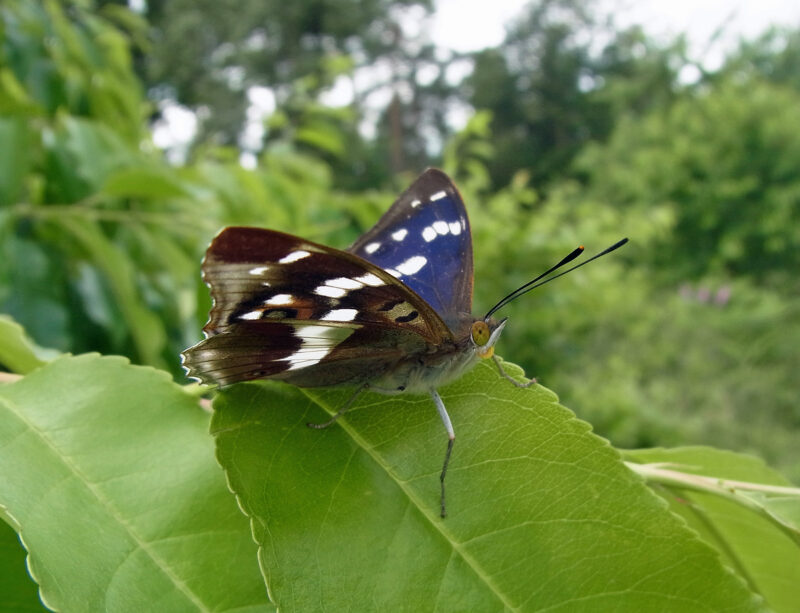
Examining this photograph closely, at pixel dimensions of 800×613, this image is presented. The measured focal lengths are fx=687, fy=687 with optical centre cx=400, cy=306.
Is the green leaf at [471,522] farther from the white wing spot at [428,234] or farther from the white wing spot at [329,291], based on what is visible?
the white wing spot at [428,234]

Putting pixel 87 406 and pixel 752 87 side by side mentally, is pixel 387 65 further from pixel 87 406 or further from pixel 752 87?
pixel 87 406

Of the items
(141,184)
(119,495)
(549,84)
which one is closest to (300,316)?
(119,495)

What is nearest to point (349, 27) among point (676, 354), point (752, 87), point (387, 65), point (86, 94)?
point (387, 65)

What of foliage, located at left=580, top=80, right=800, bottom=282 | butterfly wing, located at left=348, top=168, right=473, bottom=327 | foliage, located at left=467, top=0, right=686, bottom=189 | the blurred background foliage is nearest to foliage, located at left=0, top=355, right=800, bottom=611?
butterfly wing, located at left=348, top=168, right=473, bottom=327

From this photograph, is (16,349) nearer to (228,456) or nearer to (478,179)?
(228,456)

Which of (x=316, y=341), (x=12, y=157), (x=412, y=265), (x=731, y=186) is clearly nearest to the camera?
(x=316, y=341)

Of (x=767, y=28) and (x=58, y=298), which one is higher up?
(x=58, y=298)

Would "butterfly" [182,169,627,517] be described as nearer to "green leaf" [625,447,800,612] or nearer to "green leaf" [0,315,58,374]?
"green leaf" [0,315,58,374]
